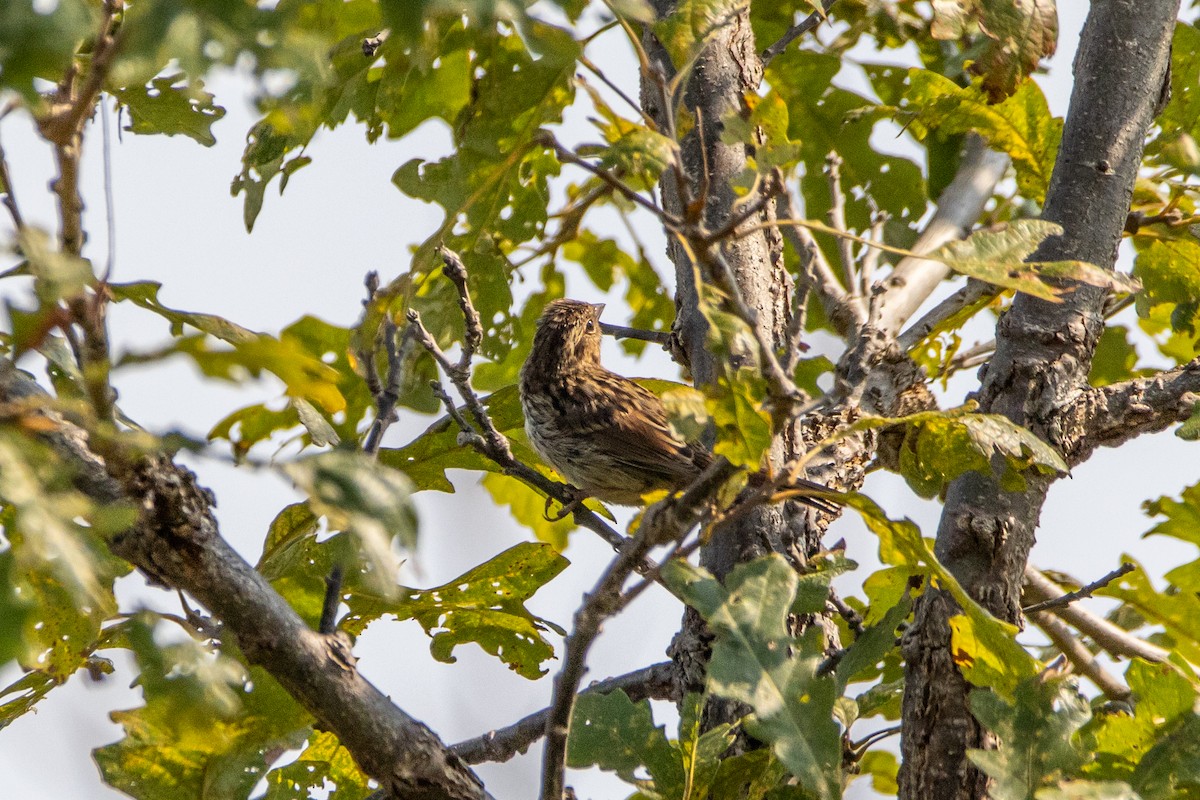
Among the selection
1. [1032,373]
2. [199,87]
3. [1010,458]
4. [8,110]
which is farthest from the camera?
[1032,373]

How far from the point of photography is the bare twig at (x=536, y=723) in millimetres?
3123

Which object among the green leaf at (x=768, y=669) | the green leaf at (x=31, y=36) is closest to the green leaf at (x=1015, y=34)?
the green leaf at (x=768, y=669)

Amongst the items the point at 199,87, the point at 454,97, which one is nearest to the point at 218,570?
the point at 199,87

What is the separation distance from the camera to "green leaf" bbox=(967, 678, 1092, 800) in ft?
6.68

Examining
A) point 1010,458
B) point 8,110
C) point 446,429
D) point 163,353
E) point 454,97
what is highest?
point 454,97

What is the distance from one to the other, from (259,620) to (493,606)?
1.29 meters

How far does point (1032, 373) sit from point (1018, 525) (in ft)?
1.32

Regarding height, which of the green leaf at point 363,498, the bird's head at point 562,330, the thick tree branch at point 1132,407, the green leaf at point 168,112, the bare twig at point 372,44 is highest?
the bird's head at point 562,330

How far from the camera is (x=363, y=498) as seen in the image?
1.18m

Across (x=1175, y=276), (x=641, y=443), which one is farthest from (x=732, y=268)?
(x=641, y=443)

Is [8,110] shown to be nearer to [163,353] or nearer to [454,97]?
[163,353]

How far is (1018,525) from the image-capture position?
2.93 metres

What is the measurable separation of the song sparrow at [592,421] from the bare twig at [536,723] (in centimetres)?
175

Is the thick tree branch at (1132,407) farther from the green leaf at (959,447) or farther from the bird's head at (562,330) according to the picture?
the bird's head at (562,330)
